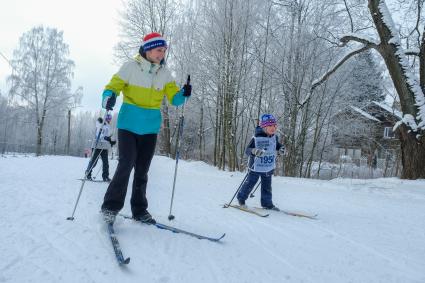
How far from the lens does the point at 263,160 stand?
5625 mm

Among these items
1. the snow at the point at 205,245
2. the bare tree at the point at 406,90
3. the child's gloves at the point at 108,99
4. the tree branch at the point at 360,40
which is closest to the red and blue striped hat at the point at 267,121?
the snow at the point at 205,245

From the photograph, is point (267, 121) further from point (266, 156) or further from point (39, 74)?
point (39, 74)

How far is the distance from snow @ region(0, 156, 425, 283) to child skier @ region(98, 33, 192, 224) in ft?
0.88

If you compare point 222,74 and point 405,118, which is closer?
point 405,118

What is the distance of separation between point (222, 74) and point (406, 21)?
6898 millimetres

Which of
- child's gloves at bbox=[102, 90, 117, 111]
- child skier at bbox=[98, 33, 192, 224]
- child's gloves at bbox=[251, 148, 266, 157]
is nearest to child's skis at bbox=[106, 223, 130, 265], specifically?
child skier at bbox=[98, 33, 192, 224]

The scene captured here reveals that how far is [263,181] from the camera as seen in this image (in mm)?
5609

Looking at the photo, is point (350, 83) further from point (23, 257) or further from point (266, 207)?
point (23, 257)

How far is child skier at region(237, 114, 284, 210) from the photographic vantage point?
551 cm

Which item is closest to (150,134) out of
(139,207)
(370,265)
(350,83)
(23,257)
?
(139,207)

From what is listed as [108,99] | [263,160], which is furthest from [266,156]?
[108,99]

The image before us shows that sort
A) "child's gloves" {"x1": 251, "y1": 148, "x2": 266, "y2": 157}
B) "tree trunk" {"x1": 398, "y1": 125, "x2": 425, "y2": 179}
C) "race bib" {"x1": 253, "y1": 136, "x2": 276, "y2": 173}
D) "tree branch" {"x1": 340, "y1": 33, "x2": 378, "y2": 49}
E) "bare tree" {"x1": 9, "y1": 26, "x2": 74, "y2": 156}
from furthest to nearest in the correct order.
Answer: "bare tree" {"x1": 9, "y1": 26, "x2": 74, "y2": 156}
"tree branch" {"x1": 340, "y1": 33, "x2": 378, "y2": 49}
"tree trunk" {"x1": 398, "y1": 125, "x2": 425, "y2": 179}
"race bib" {"x1": 253, "y1": 136, "x2": 276, "y2": 173}
"child's gloves" {"x1": 251, "y1": 148, "x2": 266, "y2": 157}

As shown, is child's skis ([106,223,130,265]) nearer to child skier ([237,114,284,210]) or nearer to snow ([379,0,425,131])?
child skier ([237,114,284,210])

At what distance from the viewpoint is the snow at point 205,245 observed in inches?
95.3
